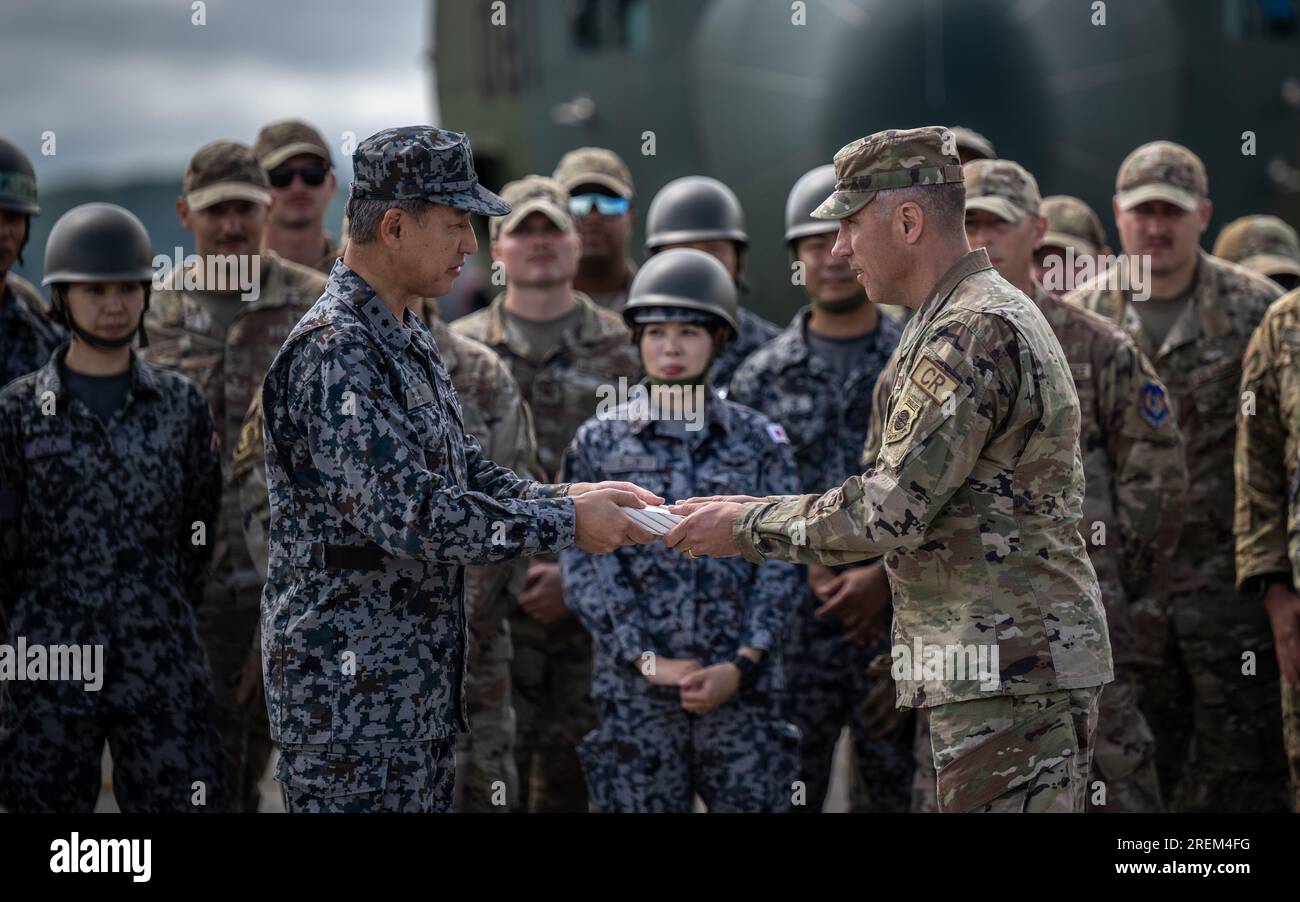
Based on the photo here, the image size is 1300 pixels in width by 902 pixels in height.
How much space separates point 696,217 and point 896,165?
294 cm

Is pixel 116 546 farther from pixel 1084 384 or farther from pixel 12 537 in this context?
pixel 1084 384

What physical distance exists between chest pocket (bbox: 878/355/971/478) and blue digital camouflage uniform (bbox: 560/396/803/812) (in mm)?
1393

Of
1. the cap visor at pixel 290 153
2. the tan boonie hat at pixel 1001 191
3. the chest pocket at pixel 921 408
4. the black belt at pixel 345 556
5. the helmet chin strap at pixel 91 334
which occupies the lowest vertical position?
the black belt at pixel 345 556

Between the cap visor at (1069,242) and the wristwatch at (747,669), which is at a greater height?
the cap visor at (1069,242)

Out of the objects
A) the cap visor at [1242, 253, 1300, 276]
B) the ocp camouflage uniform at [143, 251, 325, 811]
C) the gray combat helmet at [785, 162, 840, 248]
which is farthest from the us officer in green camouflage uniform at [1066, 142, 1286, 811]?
the ocp camouflage uniform at [143, 251, 325, 811]

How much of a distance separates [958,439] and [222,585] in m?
3.21

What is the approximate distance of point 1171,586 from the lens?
5.96 metres

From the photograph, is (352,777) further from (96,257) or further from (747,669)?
(96,257)

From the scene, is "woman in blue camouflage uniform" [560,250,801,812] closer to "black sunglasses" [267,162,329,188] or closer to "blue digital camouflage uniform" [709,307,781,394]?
"blue digital camouflage uniform" [709,307,781,394]

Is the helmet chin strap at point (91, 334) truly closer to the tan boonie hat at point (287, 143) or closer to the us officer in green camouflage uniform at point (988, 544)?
the tan boonie hat at point (287, 143)

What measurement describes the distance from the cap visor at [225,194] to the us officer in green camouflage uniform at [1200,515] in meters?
3.32

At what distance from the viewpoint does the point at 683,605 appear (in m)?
5.03

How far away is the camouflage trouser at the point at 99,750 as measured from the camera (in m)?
4.85

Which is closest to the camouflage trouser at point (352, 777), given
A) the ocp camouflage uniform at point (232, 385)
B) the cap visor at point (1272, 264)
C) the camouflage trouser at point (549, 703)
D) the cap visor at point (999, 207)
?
the ocp camouflage uniform at point (232, 385)
